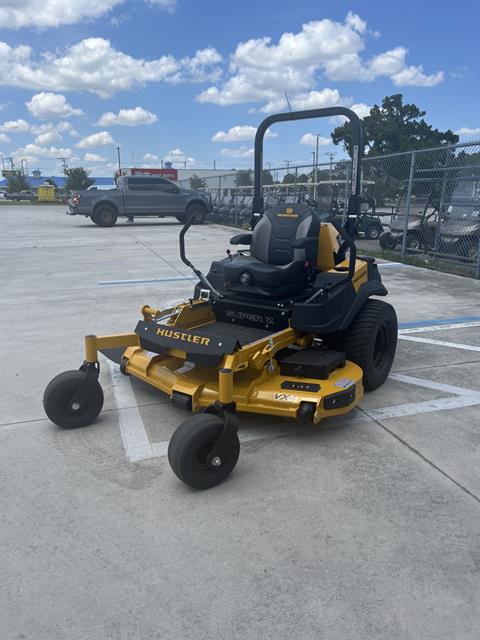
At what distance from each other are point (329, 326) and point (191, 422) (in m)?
1.37

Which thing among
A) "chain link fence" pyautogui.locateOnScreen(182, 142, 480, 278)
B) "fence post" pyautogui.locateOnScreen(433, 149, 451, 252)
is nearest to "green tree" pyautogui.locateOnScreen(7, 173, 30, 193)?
"chain link fence" pyautogui.locateOnScreen(182, 142, 480, 278)

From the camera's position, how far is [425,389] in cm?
417

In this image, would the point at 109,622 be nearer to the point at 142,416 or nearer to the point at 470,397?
the point at 142,416

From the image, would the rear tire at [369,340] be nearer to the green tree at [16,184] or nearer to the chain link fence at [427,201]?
the chain link fence at [427,201]

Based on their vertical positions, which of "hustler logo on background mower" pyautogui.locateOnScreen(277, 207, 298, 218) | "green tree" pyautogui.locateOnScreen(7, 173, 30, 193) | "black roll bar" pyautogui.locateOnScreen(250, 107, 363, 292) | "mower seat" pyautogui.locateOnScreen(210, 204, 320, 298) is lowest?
"green tree" pyautogui.locateOnScreen(7, 173, 30, 193)

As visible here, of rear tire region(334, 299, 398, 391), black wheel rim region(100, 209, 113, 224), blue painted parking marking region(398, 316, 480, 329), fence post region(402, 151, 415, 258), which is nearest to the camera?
rear tire region(334, 299, 398, 391)

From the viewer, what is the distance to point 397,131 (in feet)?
158

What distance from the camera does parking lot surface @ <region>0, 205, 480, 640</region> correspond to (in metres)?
2.02

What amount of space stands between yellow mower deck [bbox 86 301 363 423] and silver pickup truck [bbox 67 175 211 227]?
52.5 ft

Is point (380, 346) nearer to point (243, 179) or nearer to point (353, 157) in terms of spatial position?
point (353, 157)

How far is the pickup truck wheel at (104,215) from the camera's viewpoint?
19.4 m

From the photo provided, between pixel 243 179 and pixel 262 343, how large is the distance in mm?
21186

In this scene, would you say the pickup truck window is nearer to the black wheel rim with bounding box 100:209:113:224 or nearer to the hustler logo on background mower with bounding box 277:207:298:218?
the black wheel rim with bounding box 100:209:113:224

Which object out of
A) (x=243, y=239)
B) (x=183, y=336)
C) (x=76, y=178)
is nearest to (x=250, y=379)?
(x=183, y=336)
